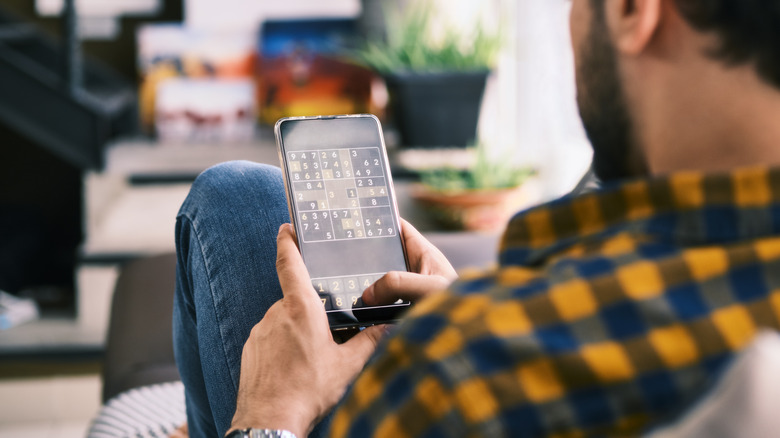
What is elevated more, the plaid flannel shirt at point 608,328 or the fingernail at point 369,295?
the plaid flannel shirt at point 608,328

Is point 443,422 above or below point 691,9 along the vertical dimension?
below

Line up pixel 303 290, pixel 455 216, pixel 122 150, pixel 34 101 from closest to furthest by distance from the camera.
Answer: pixel 303 290 → pixel 455 216 → pixel 34 101 → pixel 122 150

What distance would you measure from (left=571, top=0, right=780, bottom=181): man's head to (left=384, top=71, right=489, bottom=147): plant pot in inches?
63.3

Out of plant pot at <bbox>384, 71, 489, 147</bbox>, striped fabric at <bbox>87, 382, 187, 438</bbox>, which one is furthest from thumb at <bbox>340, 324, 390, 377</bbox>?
plant pot at <bbox>384, 71, 489, 147</bbox>

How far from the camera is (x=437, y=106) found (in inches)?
82.4

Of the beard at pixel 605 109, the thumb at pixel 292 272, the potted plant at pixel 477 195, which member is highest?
the beard at pixel 605 109

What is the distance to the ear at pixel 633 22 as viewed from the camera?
0.39 meters

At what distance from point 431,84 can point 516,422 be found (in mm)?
1777

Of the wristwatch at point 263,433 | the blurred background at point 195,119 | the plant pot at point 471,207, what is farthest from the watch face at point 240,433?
the plant pot at point 471,207

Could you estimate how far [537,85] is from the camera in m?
2.29

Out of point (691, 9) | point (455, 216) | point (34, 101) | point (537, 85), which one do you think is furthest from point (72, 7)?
point (691, 9)

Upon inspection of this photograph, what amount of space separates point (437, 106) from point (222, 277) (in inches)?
55.0

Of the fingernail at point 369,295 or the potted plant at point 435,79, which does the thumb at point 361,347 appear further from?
the potted plant at point 435,79

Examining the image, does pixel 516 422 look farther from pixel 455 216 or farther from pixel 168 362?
pixel 455 216
